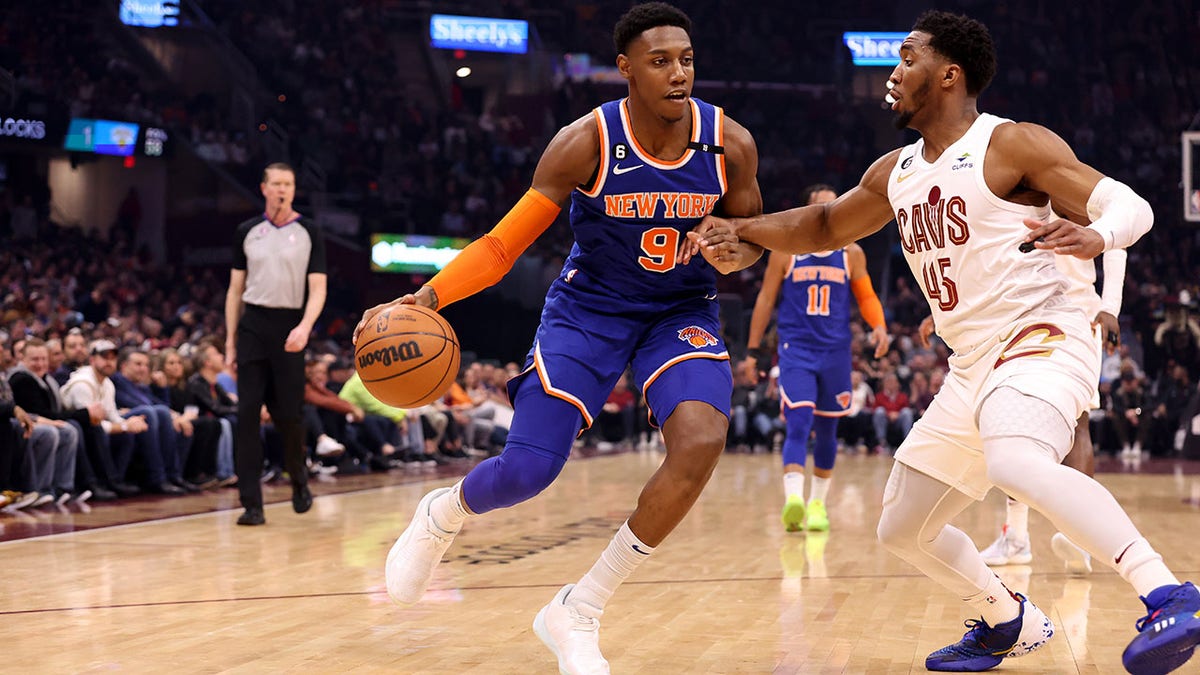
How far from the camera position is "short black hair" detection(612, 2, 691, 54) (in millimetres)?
3963

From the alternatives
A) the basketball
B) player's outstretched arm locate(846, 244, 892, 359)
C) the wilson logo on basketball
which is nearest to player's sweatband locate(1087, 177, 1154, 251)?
the basketball

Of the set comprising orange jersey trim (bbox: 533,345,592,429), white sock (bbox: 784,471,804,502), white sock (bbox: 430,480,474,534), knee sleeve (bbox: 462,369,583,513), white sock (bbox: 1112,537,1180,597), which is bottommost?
white sock (bbox: 784,471,804,502)

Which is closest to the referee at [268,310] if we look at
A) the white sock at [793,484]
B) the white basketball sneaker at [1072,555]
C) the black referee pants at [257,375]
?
the black referee pants at [257,375]

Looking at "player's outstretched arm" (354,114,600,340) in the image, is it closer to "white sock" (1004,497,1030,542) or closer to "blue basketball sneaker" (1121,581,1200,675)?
"blue basketball sneaker" (1121,581,1200,675)

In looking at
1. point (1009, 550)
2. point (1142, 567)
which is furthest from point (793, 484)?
point (1142, 567)

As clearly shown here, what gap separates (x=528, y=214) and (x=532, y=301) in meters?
20.5

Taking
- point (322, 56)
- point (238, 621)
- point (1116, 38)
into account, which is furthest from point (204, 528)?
point (1116, 38)

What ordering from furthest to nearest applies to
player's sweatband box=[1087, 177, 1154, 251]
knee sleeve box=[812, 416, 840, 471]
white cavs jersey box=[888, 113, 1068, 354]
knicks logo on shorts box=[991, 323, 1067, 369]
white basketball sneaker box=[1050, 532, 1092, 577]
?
1. knee sleeve box=[812, 416, 840, 471]
2. white basketball sneaker box=[1050, 532, 1092, 577]
3. white cavs jersey box=[888, 113, 1068, 354]
4. knicks logo on shorts box=[991, 323, 1067, 369]
5. player's sweatband box=[1087, 177, 1154, 251]

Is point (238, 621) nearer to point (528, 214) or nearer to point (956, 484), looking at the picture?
point (528, 214)

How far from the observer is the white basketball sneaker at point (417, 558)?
3998 mm

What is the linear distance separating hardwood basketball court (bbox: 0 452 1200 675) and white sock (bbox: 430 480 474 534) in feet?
1.37

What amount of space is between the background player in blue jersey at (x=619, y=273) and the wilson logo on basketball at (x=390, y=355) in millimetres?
139

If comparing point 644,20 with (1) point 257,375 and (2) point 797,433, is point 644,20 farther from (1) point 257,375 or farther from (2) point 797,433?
(1) point 257,375

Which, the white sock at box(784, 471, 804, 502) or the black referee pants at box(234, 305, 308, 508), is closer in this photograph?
the black referee pants at box(234, 305, 308, 508)
